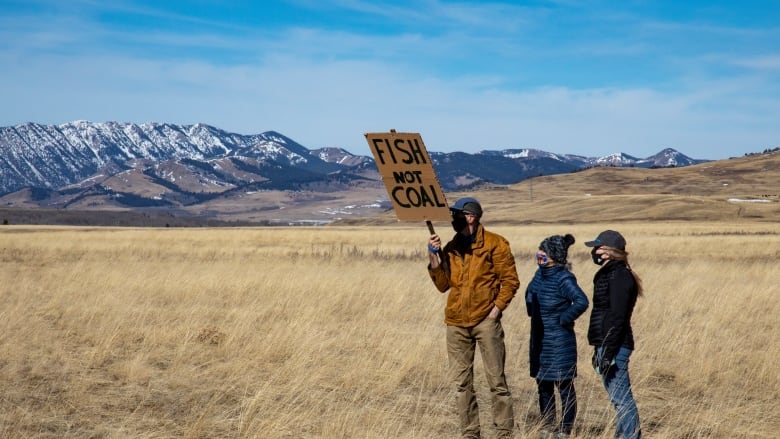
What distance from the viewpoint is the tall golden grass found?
7.28 metres

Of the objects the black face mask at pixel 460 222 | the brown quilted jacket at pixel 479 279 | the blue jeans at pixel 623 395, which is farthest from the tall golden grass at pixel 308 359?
the black face mask at pixel 460 222

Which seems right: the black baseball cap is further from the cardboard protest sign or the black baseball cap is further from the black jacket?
the cardboard protest sign

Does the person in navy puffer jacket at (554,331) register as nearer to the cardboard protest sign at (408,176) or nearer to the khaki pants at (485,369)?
the khaki pants at (485,369)

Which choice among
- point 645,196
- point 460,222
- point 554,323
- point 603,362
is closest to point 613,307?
point 603,362

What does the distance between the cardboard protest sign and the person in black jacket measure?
1422 mm

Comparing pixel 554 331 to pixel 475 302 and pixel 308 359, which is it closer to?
pixel 475 302

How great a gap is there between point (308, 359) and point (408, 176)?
383cm

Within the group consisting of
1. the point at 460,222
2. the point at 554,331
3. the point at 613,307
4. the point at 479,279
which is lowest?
the point at 554,331

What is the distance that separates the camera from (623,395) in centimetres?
638

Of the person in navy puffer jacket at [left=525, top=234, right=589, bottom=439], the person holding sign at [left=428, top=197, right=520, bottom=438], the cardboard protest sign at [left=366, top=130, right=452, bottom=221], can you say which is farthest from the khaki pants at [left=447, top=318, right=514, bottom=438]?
the cardboard protest sign at [left=366, top=130, right=452, bottom=221]

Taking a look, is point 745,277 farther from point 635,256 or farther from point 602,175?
point 602,175

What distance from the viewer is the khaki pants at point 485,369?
638cm

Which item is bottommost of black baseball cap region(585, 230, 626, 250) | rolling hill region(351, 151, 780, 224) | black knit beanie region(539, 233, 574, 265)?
rolling hill region(351, 151, 780, 224)

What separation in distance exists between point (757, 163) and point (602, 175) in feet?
110
